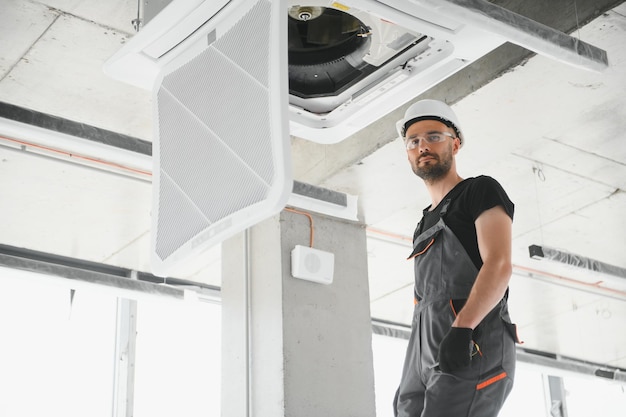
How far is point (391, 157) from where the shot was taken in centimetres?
399

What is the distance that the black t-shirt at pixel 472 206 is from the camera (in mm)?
2338

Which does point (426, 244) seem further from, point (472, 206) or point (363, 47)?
point (363, 47)

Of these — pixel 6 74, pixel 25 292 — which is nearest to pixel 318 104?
pixel 6 74

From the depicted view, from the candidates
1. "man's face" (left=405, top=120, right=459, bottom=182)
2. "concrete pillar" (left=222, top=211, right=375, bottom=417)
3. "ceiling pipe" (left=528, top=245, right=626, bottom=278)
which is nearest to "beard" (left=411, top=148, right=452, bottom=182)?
"man's face" (left=405, top=120, right=459, bottom=182)

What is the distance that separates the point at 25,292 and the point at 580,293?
356 centimetres

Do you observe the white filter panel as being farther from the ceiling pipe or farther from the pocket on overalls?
the ceiling pipe

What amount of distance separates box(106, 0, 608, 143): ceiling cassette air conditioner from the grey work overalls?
55 centimetres

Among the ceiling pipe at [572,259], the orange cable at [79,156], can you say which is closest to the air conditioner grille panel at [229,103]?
the orange cable at [79,156]

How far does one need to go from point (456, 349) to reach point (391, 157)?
1945 mm

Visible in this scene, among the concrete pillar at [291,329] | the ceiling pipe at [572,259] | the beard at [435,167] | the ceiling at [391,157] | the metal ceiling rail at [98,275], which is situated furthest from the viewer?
the metal ceiling rail at [98,275]

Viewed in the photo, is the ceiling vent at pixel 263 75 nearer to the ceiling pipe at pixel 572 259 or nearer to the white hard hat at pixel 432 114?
the white hard hat at pixel 432 114

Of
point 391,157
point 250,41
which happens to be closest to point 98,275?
point 391,157

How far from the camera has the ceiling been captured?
11.2 feet

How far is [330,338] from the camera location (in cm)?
382
